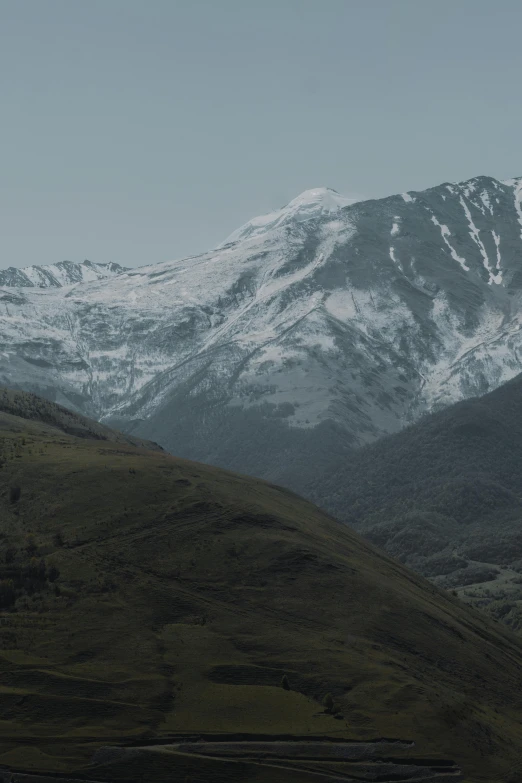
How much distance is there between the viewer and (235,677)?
538ft

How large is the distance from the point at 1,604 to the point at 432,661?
243 ft

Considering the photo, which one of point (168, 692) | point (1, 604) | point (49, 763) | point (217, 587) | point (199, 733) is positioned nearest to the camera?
point (49, 763)

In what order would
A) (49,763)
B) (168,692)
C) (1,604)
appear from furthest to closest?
(1,604), (168,692), (49,763)

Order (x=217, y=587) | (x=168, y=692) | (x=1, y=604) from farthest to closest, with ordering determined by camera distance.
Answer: (x=217, y=587) → (x=1, y=604) → (x=168, y=692)

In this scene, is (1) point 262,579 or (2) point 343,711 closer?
(2) point 343,711

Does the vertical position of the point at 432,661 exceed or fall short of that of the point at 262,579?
it falls short

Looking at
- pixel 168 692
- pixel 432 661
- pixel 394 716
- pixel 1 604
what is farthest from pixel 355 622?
pixel 1 604

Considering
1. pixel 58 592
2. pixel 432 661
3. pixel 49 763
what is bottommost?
pixel 432 661

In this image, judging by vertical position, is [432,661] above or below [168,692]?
below

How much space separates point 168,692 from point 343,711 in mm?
25258

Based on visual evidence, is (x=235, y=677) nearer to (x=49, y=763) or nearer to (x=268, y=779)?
(x=268, y=779)

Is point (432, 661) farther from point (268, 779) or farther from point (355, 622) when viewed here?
point (268, 779)

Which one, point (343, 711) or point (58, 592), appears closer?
point (343, 711)

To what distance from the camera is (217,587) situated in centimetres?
19175
